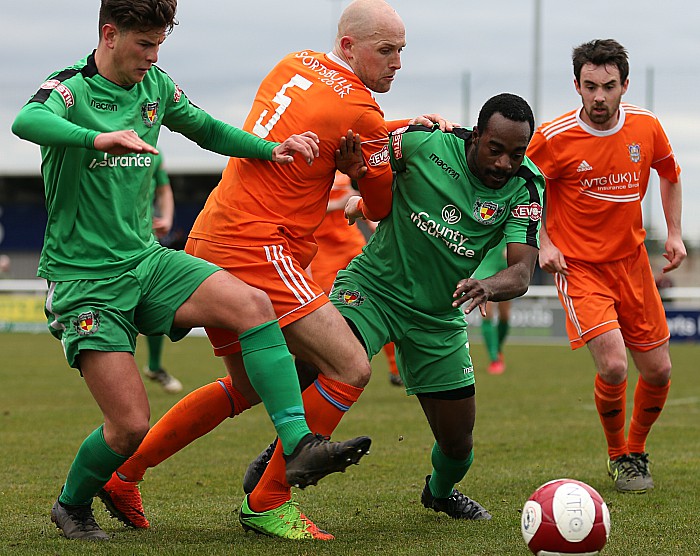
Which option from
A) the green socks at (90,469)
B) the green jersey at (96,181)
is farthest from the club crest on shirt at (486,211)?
the green socks at (90,469)

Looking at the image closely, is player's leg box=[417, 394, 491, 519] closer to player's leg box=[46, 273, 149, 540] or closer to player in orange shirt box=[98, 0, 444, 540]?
player in orange shirt box=[98, 0, 444, 540]

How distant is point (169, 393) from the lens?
39.6ft

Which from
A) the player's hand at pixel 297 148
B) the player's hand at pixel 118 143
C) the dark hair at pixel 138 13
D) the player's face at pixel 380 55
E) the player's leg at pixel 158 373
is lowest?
the player's leg at pixel 158 373

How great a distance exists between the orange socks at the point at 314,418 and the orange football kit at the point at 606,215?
2224mm

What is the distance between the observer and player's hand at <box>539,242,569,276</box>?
6.72m

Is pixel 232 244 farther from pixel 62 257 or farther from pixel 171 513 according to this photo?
pixel 171 513

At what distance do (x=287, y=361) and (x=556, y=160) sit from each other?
278cm

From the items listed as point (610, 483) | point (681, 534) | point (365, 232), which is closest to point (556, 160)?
point (610, 483)

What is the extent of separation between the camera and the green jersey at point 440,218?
5312 millimetres

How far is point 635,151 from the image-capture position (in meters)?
6.73

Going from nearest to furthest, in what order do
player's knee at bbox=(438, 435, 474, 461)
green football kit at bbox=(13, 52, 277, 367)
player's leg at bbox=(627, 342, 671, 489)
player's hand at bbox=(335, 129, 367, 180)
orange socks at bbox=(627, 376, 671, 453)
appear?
green football kit at bbox=(13, 52, 277, 367), player's hand at bbox=(335, 129, 367, 180), player's knee at bbox=(438, 435, 474, 461), player's leg at bbox=(627, 342, 671, 489), orange socks at bbox=(627, 376, 671, 453)

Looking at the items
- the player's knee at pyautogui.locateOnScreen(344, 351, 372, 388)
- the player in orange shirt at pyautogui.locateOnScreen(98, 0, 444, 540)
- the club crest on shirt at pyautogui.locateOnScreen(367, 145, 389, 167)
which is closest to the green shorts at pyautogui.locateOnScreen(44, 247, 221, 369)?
the player in orange shirt at pyautogui.locateOnScreen(98, 0, 444, 540)

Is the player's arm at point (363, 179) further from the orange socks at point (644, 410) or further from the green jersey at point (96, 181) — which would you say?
the orange socks at point (644, 410)

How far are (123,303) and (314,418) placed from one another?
1005 mm
